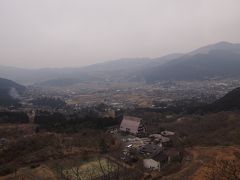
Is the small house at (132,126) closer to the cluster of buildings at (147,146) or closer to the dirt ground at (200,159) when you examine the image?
the cluster of buildings at (147,146)

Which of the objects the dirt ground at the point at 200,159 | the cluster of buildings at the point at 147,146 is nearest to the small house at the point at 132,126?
the cluster of buildings at the point at 147,146

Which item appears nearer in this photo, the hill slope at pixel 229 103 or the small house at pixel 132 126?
the small house at pixel 132 126

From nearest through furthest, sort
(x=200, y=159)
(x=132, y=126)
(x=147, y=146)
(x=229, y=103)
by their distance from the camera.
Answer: (x=200, y=159) < (x=147, y=146) < (x=132, y=126) < (x=229, y=103)

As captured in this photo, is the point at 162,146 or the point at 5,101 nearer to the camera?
the point at 162,146

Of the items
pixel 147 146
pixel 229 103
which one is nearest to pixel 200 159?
pixel 147 146

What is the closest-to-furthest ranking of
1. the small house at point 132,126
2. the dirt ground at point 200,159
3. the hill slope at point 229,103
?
1. the dirt ground at point 200,159
2. the small house at point 132,126
3. the hill slope at point 229,103

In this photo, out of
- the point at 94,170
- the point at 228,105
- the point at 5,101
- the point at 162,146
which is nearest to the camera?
the point at 94,170

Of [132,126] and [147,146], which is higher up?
[132,126]

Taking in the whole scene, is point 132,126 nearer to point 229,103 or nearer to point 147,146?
point 147,146

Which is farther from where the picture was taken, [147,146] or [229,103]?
[229,103]

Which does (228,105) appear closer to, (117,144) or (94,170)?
(117,144)

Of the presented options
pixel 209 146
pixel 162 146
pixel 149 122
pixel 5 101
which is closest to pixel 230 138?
pixel 209 146
